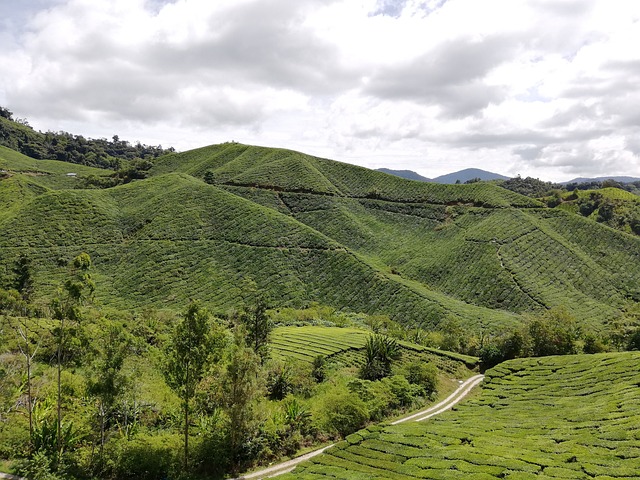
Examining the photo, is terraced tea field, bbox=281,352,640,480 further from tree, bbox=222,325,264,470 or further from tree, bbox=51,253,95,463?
tree, bbox=51,253,95,463

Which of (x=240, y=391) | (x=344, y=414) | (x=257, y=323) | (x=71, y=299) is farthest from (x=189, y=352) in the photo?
(x=257, y=323)

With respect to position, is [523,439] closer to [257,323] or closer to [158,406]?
[257,323]

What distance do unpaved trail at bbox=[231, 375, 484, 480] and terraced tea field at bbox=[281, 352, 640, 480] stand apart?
1616mm

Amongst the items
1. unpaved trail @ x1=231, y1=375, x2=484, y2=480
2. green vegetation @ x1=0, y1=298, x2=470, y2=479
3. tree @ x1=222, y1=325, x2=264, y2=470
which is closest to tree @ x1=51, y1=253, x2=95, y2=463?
green vegetation @ x1=0, y1=298, x2=470, y2=479

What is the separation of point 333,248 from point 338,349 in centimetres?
4462

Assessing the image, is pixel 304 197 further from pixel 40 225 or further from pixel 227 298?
pixel 40 225

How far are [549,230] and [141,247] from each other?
93.4 metres

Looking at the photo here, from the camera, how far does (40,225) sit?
91438 millimetres

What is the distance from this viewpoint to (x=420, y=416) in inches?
1463

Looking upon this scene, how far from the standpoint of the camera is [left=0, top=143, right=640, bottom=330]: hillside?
77.8m

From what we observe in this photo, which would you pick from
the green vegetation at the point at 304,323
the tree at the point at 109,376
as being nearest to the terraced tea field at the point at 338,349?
the green vegetation at the point at 304,323

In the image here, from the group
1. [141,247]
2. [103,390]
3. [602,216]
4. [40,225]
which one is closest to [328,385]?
[103,390]

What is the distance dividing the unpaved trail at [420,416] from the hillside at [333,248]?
878 inches

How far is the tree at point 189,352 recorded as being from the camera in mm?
25797
